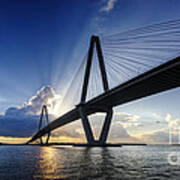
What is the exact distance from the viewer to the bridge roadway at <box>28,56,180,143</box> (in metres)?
27.6

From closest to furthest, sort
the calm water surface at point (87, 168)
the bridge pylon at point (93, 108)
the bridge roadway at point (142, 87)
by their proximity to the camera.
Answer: the calm water surface at point (87, 168) < the bridge roadway at point (142, 87) < the bridge pylon at point (93, 108)

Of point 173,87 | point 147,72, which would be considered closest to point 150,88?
point 173,87

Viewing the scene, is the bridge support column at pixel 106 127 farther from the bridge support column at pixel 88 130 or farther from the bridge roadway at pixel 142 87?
the bridge support column at pixel 88 130

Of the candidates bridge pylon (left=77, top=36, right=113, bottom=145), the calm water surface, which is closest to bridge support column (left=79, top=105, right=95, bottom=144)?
bridge pylon (left=77, top=36, right=113, bottom=145)

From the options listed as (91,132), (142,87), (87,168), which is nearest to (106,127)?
(91,132)

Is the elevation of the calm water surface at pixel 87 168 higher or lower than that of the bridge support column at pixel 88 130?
lower

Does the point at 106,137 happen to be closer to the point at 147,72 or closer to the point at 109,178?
the point at 147,72

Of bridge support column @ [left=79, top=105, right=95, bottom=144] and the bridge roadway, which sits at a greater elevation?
the bridge roadway

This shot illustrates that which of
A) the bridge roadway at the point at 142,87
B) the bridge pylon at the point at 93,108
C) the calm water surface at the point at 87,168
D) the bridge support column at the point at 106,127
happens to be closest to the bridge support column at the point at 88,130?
the bridge pylon at the point at 93,108

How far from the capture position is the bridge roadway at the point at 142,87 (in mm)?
27564

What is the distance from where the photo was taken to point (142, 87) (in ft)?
116

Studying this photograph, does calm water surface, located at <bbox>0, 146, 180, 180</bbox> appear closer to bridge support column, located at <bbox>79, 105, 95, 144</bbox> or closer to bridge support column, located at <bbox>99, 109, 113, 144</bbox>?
bridge support column, located at <bbox>99, 109, 113, 144</bbox>

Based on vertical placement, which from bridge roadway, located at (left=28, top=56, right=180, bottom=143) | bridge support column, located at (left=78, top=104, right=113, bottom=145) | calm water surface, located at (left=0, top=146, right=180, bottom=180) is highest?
bridge roadway, located at (left=28, top=56, right=180, bottom=143)

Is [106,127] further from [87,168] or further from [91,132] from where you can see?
[87,168]
